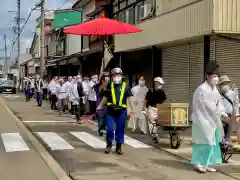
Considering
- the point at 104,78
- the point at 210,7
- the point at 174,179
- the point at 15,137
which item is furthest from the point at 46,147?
the point at 210,7

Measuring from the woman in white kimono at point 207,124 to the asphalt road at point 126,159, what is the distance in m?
0.27

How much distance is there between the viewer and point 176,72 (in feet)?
60.5

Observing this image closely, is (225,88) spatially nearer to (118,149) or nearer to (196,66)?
(118,149)

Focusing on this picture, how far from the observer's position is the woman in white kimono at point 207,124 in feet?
27.5

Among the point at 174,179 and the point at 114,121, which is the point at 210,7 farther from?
the point at 174,179

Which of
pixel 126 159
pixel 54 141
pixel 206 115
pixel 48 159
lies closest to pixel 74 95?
pixel 54 141

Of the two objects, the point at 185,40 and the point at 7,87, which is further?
the point at 7,87

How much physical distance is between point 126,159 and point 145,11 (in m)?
12.5

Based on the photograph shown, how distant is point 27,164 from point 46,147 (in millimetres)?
2282

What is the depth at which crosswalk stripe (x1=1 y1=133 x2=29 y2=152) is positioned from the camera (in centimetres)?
1136

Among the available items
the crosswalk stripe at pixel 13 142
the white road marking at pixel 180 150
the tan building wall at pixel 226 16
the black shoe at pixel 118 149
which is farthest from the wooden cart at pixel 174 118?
the crosswalk stripe at pixel 13 142

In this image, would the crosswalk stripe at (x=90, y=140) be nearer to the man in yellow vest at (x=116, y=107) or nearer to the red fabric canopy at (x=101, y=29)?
the man in yellow vest at (x=116, y=107)

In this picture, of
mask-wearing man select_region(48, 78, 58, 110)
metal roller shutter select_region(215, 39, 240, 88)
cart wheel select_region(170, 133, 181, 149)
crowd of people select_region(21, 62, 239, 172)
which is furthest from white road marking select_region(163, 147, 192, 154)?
mask-wearing man select_region(48, 78, 58, 110)

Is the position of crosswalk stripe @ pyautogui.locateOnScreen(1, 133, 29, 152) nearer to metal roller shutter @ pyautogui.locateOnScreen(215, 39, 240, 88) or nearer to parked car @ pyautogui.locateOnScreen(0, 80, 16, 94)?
metal roller shutter @ pyautogui.locateOnScreen(215, 39, 240, 88)
